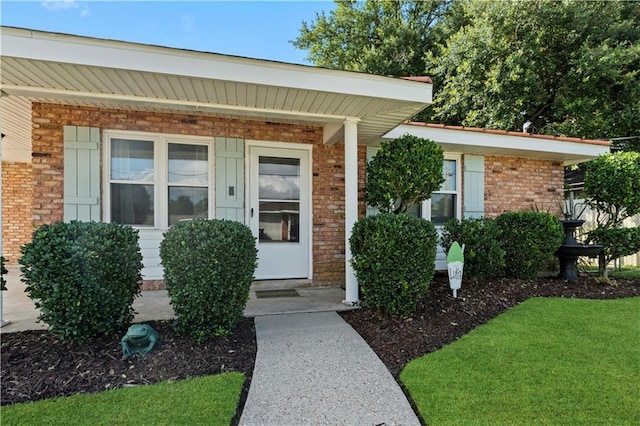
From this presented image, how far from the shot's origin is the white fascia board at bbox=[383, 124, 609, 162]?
5.73 m

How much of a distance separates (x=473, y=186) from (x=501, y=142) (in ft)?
3.14

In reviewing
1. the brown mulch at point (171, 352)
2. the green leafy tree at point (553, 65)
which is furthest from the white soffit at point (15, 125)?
the green leafy tree at point (553, 65)

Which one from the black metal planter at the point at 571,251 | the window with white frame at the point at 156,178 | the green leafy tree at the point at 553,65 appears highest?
the green leafy tree at the point at 553,65

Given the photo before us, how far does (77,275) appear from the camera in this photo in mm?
2883

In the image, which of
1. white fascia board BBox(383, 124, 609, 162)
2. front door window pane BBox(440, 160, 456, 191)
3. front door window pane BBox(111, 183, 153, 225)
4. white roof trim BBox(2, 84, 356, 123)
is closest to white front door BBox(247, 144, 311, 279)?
white roof trim BBox(2, 84, 356, 123)

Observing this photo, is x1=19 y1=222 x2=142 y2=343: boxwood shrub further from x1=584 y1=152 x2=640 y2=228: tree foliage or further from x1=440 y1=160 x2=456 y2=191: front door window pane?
x1=584 y1=152 x2=640 y2=228: tree foliage

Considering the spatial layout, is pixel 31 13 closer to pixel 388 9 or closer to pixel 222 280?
pixel 222 280

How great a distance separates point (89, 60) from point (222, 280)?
2.40 metres

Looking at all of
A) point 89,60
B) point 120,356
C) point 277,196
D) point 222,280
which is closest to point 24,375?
→ point 120,356

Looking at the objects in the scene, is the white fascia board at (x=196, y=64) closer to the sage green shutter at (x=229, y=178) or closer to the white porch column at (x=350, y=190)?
the white porch column at (x=350, y=190)

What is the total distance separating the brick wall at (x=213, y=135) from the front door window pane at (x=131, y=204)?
0.66 meters

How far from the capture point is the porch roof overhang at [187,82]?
10.0 feet

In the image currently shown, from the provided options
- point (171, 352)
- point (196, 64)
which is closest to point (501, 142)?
point (196, 64)

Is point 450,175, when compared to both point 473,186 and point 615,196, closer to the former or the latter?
point 473,186
